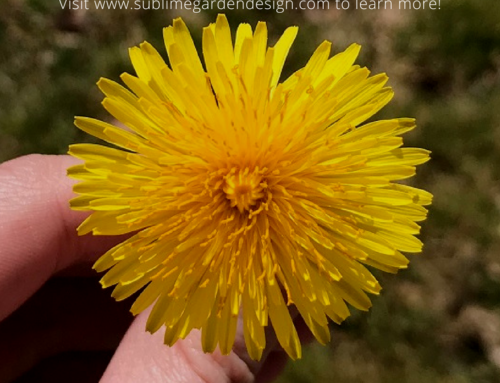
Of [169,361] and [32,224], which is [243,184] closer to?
[169,361]

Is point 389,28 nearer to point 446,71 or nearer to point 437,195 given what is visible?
point 446,71

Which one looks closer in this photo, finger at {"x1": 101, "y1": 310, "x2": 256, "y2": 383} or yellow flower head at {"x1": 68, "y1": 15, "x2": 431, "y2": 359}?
yellow flower head at {"x1": 68, "y1": 15, "x2": 431, "y2": 359}

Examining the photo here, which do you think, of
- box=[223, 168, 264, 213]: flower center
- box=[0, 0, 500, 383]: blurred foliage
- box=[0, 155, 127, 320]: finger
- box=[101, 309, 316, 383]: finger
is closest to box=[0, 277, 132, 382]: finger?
box=[0, 155, 127, 320]: finger

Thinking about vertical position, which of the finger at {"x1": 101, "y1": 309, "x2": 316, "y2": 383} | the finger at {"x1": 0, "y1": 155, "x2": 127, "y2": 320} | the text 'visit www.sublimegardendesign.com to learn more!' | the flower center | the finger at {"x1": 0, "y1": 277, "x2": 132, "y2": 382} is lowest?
the finger at {"x1": 0, "y1": 277, "x2": 132, "y2": 382}

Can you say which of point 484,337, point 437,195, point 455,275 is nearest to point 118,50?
point 437,195

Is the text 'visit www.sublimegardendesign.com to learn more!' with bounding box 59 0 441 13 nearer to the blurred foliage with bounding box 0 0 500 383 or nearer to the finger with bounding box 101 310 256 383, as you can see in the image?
the blurred foliage with bounding box 0 0 500 383

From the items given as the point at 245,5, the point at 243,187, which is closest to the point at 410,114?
the point at 245,5

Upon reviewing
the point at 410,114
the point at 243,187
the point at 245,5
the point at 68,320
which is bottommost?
the point at 68,320
